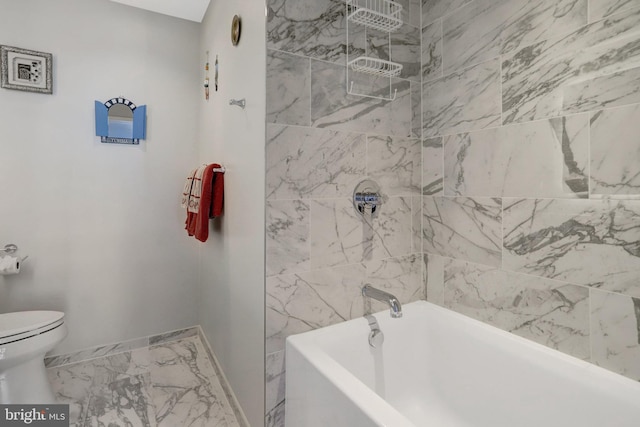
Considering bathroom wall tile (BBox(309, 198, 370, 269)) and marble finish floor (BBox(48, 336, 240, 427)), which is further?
marble finish floor (BBox(48, 336, 240, 427))

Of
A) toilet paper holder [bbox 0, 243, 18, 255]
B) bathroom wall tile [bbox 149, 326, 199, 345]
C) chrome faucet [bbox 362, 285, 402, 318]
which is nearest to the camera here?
chrome faucet [bbox 362, 285, 402, 318]

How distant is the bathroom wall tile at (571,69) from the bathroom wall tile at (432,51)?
0.38 metres

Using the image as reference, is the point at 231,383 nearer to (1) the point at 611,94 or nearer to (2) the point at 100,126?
(2) the point at 100,126

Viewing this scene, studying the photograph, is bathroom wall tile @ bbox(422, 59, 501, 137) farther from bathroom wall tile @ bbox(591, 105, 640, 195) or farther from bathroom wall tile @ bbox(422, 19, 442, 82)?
bathroom wall tile @ bbox(591, 105, 640, 195)

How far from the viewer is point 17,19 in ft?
6.60

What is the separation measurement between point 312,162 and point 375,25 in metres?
0.75

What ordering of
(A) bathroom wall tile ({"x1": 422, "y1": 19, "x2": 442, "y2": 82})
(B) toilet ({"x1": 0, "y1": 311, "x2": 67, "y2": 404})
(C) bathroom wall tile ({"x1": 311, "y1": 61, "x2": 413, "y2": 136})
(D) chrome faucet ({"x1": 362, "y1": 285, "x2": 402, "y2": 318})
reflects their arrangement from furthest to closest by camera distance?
(A) bathroom wall tile ({"x1": 422, "y1": 19, "x2": 442, "y2": 82}) → (B) toilet ({"x1": 0, "y1": 311, "x2": 67, "y2": 404}) → (C) bathroom wall tile ({"x1": 311, "y1": 61, "x2": 413, "y2": 136}) → (D) chrome faucet ({"x1": 362, "y1": 285, "x2": 402, "y2": 318})

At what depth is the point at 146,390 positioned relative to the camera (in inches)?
75.7

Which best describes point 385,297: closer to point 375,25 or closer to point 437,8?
point 375,25

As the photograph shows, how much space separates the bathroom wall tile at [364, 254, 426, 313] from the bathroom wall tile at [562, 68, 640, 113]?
0.97 meters

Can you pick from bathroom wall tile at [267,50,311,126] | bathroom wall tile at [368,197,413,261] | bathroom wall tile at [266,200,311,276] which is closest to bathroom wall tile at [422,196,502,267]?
bathroom wall tile at [368,197,413,261]

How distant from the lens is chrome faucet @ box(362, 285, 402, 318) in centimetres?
130

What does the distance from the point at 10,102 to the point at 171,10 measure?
1248 millimetres

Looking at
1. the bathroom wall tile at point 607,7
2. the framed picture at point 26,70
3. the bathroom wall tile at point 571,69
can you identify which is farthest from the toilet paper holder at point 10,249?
the bathroom wall tile at point 607,7
